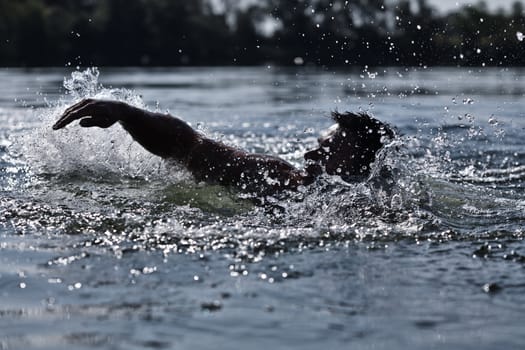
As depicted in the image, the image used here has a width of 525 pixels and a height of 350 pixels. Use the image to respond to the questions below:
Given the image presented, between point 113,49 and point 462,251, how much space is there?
2657 inches

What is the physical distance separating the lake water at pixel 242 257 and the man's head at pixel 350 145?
124 mm

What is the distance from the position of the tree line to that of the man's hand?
23.3 metres

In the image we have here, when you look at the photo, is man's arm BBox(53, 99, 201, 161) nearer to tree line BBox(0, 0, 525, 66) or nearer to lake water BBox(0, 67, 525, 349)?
lake water BBox(0, 67, 525, 349)

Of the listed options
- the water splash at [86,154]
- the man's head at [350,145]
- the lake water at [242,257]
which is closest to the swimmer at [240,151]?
the man's head at [350,145]

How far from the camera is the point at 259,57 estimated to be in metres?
66.6

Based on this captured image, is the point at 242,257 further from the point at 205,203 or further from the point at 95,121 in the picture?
the point at 95,121

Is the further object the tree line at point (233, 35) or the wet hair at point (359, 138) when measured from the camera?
the tree line at point (233, 35)

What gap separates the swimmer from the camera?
5.68 meters

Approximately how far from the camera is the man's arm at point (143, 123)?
5.62m

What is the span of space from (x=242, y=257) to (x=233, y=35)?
8202 centimetres

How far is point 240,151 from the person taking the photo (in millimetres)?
5973

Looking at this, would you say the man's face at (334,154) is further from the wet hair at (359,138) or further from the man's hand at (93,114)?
the man's hand at (93,114)

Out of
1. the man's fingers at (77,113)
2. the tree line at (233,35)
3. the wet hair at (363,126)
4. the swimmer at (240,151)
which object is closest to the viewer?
the man's fingers at (77,113)

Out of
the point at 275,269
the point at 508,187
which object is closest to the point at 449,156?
the point at 508,187
